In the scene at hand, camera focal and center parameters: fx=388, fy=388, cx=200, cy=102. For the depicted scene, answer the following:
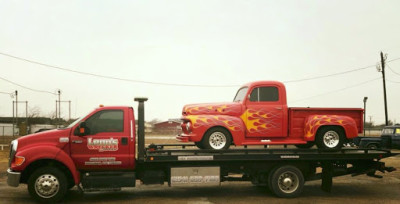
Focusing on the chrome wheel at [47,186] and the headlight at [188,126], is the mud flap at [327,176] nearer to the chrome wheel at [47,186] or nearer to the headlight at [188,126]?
the headlight at [188,126]

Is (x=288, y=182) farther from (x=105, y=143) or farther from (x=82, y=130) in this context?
(x=82, y=130)

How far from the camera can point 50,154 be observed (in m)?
8.10

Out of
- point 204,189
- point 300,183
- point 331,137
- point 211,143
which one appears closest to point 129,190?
point 204,189

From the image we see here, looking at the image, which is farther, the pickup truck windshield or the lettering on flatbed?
the pickup truck windshield

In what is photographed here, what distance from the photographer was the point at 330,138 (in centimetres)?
984

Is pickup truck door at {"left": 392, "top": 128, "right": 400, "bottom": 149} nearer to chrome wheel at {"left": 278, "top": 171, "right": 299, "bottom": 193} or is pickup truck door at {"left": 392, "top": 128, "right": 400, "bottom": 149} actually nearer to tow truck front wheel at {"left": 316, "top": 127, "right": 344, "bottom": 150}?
tow truck front wheel at {"left": 316, "top": 127, "right": 344, "bottom": 150}

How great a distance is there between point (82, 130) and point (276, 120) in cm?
469

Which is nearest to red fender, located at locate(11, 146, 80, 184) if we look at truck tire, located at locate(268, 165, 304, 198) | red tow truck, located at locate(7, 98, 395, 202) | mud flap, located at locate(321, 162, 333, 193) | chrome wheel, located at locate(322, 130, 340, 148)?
red tow truck, located at locate(7, 98, 395, 202)

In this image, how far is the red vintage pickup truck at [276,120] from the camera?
31.7 feet

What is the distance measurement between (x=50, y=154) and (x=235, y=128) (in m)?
4.21

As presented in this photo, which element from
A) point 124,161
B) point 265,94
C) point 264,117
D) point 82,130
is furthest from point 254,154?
point 82,130

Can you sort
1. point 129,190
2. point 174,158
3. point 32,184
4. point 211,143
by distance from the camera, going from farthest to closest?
point 129,190
point 211,143
point 174,158
point 32,184

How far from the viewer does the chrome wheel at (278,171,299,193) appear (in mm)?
9086

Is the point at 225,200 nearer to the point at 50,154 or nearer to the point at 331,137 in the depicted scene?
the point at 331,137
